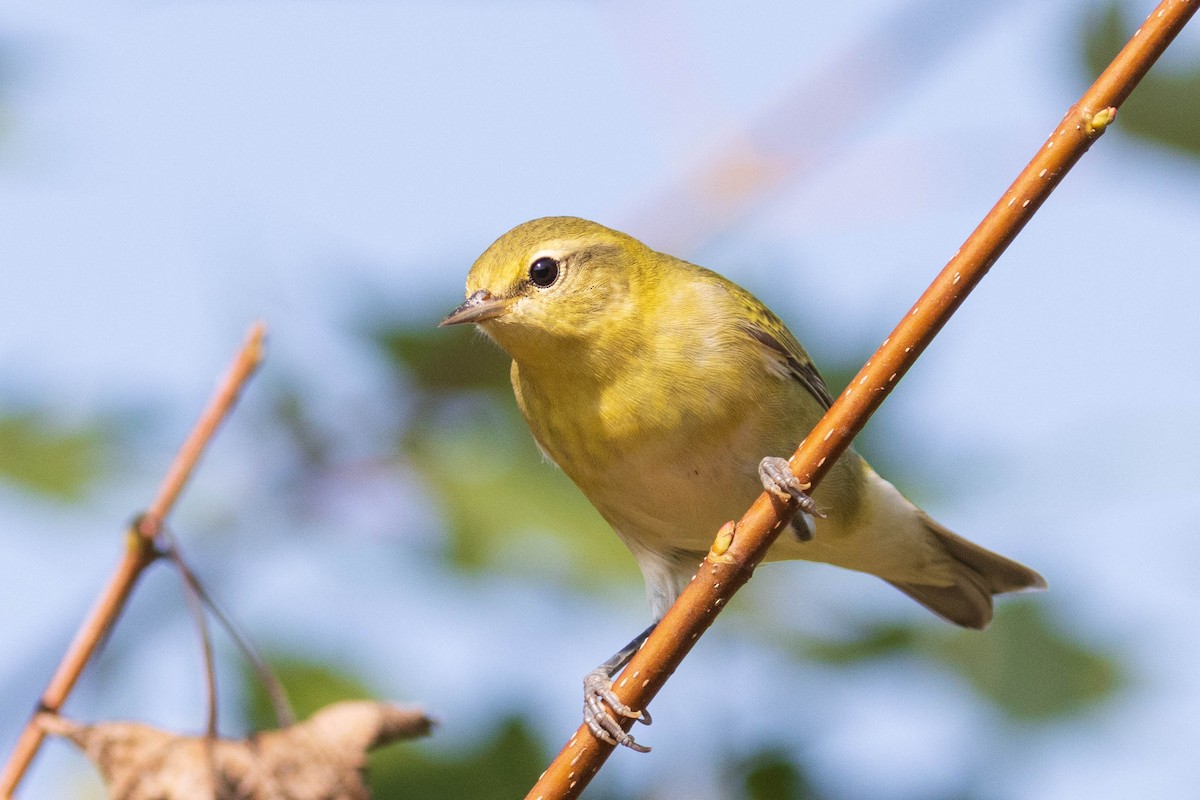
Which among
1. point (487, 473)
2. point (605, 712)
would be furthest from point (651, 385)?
point (605, 712)

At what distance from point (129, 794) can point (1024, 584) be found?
3.46m

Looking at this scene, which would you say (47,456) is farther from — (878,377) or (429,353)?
(878,377)

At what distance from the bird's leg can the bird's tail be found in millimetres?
1315

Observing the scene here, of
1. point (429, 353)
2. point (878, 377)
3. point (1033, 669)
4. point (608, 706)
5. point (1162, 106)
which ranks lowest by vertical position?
point (608, 706)

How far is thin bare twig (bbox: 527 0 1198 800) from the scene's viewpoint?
2387 millimetres

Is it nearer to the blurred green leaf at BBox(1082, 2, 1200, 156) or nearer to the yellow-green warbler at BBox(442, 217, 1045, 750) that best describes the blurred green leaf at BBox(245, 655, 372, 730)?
the yellow-green warbler at BBox(442, 217, 1045, 750)

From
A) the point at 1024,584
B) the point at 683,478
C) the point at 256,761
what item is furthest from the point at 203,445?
the point at 1024,584

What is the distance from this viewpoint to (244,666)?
4277mm

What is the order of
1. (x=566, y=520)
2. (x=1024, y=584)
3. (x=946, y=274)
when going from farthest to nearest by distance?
(x=1024, y=584) < (x=566, y=520) < (x=946, y=274)

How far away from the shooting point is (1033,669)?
3.98m

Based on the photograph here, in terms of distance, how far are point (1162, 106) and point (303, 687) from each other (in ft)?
10.1

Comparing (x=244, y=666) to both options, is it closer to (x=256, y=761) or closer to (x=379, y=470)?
(x=379, y=470)

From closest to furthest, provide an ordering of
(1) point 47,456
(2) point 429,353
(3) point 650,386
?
(1) point 47,456, (3) point 650,386, (2) point 429,353

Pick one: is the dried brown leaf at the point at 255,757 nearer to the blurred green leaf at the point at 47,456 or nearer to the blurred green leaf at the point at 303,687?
the blurred green leaf at the point at 303,687
